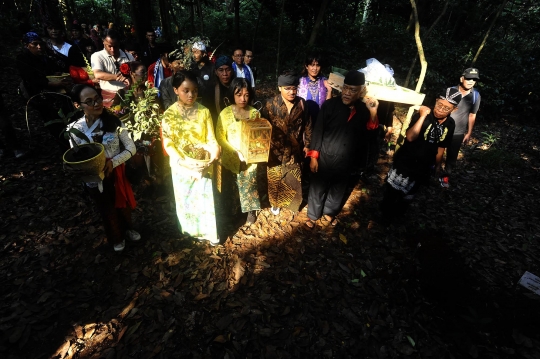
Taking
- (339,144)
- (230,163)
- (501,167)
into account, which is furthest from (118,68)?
(501,167)

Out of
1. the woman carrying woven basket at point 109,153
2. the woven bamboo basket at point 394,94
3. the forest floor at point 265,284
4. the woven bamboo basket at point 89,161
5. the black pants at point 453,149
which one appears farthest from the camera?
the black pants at point 453,149

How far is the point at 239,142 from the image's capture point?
4.10 m

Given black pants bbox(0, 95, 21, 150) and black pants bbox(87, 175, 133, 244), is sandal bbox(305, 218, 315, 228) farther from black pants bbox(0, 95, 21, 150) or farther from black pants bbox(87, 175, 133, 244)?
black pants bbox(0, 95, 21, 150)

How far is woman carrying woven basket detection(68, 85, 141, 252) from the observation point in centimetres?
309

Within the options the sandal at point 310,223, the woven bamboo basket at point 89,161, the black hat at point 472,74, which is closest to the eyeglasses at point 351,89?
the sandal at point 310,223

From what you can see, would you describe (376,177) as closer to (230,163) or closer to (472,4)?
(230,163)

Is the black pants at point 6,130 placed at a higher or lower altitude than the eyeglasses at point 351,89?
lower

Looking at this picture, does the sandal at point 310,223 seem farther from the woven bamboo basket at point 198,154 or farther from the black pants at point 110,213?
the black pants at point 110,213

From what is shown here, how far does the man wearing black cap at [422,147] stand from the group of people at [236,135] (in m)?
0.02

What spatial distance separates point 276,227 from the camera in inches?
194

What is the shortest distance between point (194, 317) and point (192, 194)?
162cm

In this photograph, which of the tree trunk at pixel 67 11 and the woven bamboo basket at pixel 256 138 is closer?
the woven bamboo basket at pixel 256 138

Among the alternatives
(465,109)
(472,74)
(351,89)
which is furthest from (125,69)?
(465,109)

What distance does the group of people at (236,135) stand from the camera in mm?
3518
